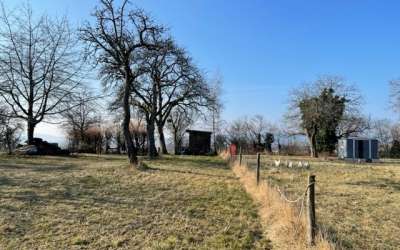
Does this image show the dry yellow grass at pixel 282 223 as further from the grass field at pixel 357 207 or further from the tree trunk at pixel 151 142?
the tree trunk at pixel 151 142

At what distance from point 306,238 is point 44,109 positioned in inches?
1106

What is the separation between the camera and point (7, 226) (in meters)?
8.14

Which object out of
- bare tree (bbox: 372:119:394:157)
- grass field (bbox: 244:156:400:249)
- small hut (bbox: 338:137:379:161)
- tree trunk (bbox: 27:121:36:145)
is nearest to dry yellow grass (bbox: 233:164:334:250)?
grass field (bbox: 244:156:400:249)

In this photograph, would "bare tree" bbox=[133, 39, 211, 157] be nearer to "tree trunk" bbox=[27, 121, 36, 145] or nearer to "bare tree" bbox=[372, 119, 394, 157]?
"tree trunk" bbox=[27, 121, 36, 145]

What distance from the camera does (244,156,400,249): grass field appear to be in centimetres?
748

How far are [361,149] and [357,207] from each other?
2473 centimetres

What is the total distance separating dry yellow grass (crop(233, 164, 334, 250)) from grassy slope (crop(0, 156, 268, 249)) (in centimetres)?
25

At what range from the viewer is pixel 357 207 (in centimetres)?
1048

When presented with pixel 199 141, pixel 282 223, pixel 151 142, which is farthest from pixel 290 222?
pixel 199 141

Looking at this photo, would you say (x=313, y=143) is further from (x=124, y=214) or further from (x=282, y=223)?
(x=282, y=223)

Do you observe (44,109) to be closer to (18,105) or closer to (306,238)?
(18,105)

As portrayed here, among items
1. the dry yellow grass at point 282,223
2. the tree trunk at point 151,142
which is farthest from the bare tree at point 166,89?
the dry yellow grass at point 282,223

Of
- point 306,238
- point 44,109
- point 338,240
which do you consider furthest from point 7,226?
point 44,109

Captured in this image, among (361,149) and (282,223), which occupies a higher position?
(361,149)
